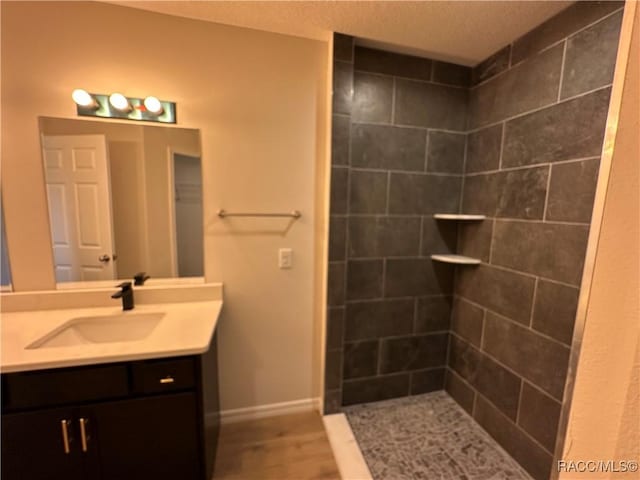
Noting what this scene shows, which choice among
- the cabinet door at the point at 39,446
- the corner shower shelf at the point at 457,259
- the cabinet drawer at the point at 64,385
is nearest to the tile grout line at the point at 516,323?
the corner shower shelf at the point at 457,259

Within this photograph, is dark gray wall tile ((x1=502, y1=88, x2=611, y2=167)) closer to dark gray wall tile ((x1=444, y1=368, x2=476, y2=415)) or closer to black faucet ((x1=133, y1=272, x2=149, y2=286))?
dark gray wall tile ((x1=444, y1=368, x2=476, y2=415))

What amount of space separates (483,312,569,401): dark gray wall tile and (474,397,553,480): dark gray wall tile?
327 millimetres

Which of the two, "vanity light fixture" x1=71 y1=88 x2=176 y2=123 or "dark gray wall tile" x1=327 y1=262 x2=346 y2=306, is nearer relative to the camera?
"vanity light fixture" x1=71 y1=88 x2=176 y2=123

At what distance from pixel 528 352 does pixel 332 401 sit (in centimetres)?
119

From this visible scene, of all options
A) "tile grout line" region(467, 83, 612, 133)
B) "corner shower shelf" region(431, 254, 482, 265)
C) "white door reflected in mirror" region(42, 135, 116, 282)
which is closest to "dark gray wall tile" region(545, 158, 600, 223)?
"tile grout line" region(467, 83, 612, 133)

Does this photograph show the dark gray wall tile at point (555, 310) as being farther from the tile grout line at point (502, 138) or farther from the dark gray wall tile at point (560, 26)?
the dark gray wall tile at point (560, 26)

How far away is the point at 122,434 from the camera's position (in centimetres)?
117

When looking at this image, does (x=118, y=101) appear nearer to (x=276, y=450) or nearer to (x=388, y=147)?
(x=388, y=147)

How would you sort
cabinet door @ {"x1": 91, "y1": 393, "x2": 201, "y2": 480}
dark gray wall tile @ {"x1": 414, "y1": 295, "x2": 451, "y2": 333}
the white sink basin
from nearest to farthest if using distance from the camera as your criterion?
1. cabinet door @ {"x1": 91, "y1": 393, "x2": 201, "y2": 480}
2. the white sink basin
3. dark gray wall tile @ {"x1": 414, "y1": 295, "x2": 451, "y2": 333}

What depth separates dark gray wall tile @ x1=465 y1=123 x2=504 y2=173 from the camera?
1701mm

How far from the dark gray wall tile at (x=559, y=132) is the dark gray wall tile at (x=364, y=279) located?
987 millimetres

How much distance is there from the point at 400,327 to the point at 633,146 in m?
1.75

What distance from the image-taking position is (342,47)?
5.17 feet

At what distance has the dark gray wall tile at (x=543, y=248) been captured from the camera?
51.0 inches
